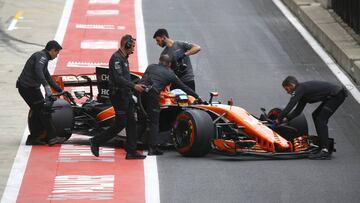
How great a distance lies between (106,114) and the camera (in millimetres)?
19922

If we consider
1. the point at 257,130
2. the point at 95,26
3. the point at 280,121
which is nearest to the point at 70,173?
the point at 257,130

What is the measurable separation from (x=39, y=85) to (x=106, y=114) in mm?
1246

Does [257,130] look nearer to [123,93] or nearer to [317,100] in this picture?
[317,100]

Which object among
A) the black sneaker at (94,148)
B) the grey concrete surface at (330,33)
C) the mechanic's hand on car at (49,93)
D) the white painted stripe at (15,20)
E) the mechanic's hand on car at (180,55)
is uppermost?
the mechanic's hand on car at (180,55)

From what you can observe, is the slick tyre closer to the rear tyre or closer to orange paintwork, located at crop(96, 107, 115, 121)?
orange paintwork, located at crop(96, 107, 115, 121)

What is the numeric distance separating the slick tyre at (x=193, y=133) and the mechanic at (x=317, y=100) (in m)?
1.37

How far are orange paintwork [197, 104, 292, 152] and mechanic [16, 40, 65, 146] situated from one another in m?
2.71

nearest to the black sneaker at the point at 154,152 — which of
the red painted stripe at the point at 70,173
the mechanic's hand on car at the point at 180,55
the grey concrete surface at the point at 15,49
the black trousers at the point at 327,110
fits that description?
the red painted stripe at the point at 70,173

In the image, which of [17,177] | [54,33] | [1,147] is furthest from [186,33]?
[17,177]

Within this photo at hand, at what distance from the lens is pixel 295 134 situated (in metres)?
19.5

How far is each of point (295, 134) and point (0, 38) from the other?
13.5 meters

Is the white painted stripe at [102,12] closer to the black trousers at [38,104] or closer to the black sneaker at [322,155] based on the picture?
the black trousers at [38,104]

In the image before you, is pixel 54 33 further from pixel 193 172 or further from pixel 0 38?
pixel 193 172

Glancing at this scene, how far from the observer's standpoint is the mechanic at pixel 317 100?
62.0ft
